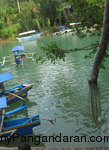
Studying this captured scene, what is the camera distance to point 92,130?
8.69 meters

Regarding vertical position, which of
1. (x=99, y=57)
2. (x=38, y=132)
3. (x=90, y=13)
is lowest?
(x=38, y=132)

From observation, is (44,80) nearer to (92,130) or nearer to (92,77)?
(92,130)

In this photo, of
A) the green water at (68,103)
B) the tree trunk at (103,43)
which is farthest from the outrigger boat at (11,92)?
the tree trunk at (103,43)

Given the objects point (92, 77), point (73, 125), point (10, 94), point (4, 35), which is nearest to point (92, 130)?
point (73, 125)

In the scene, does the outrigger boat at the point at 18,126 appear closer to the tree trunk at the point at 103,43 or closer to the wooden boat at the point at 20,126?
the wooden boat at the point at 20,126

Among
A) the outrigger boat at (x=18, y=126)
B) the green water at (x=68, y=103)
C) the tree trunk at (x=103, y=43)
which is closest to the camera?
the tree trunk at (x=103, y=43)

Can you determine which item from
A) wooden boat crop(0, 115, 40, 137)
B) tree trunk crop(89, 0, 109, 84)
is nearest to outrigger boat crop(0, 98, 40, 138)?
wooden boat crop(0, 115, 40, 137)

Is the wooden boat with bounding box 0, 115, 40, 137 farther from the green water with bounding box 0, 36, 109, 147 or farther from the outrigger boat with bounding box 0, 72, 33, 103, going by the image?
the outrigger boat with bounding box 0, 72, 33, 103

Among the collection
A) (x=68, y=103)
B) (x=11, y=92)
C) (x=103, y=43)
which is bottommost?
(x=68, y=103)

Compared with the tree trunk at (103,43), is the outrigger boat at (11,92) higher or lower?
lower

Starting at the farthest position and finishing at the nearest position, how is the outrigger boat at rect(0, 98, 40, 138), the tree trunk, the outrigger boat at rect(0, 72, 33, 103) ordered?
the outrigger boat at rect(0, 72, 33, 103) < the outrigger boat at rect(0, 98, 40, 138) < the tree trunk

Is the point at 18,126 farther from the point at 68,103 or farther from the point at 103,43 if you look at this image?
the point at 103,43

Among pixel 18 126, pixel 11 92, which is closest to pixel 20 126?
pixel 18 126

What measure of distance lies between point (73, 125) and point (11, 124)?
275cm
